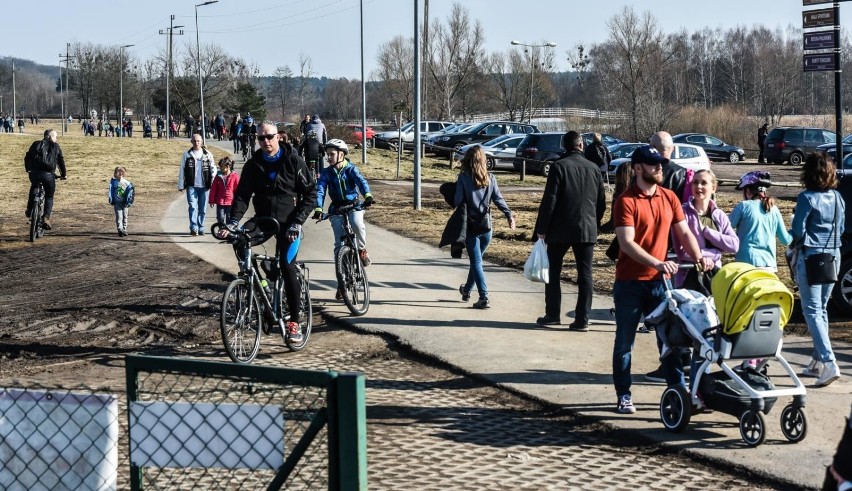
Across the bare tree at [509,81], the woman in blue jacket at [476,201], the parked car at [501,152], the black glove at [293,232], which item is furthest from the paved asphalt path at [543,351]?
the bare tree at [509,81]

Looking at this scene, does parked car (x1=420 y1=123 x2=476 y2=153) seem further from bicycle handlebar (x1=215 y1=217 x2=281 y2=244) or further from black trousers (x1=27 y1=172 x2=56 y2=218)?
bicycle handlebar (x1=215 y1=217 x2=281 y2=244)

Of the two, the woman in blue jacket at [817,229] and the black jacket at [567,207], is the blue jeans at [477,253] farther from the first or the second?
the woman in blue jacket at [817,229]

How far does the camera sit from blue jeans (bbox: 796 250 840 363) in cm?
845

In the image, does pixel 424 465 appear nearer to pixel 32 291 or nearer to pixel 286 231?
pixel 286 231

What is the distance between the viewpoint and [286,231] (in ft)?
31.3

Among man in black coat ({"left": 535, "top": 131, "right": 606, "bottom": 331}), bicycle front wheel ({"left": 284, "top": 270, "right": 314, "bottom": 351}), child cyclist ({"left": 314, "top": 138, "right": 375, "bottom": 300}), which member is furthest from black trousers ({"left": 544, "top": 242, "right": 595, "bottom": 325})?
bicycle front wheel ({"left": 284, "top": 270, "right": 314, "bottom": 351})

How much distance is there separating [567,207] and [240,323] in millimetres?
3305

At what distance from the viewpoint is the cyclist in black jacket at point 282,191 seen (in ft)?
31.8

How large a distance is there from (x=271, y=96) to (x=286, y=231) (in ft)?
426

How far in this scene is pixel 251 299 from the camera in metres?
9.26

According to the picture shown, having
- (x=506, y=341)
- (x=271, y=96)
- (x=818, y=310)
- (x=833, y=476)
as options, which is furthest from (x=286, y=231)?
(x=271, y=96)

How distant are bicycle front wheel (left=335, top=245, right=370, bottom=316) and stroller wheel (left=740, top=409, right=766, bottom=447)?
514 cm

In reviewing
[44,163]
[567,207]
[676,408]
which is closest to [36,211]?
[44,163]

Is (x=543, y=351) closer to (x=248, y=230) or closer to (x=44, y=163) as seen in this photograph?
(x=248, y=230)
